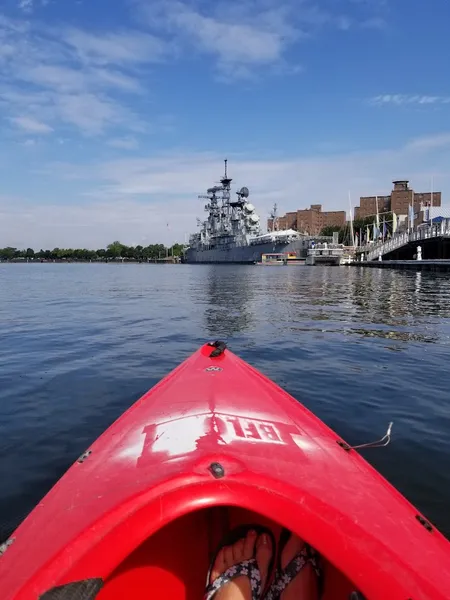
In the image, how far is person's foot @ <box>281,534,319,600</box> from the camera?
Result: 2764mm

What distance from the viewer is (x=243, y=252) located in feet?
403

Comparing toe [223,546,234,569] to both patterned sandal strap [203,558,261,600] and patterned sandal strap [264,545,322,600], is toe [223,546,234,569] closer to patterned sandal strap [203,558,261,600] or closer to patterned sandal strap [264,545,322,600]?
patterned sandal strap [203,558,261,600]

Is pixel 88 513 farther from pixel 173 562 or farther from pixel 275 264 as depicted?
pixel 275 264

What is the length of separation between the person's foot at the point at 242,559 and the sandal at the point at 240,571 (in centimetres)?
2

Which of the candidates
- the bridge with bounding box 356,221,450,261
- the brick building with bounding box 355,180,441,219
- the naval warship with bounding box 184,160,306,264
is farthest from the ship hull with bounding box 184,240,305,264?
the brick building with bounding box 355,180,441,219

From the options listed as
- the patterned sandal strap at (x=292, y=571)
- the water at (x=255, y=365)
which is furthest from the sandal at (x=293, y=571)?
the water at (x=255, y=365)

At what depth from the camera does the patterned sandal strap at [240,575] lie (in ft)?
8.89

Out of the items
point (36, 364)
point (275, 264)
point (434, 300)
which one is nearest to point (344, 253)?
point (275, 264)

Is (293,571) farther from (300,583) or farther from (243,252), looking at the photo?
(243,252)

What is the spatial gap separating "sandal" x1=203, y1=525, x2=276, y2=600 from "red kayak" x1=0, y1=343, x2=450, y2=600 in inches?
10.7

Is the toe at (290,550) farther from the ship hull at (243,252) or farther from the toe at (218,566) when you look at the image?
the ship hull at (243,252)

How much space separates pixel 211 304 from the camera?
23.3 meters

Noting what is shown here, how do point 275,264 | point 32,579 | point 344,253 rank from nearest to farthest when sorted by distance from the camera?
point 32,579 → point 344,253 → point 275,264

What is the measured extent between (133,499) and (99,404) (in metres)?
5.43
